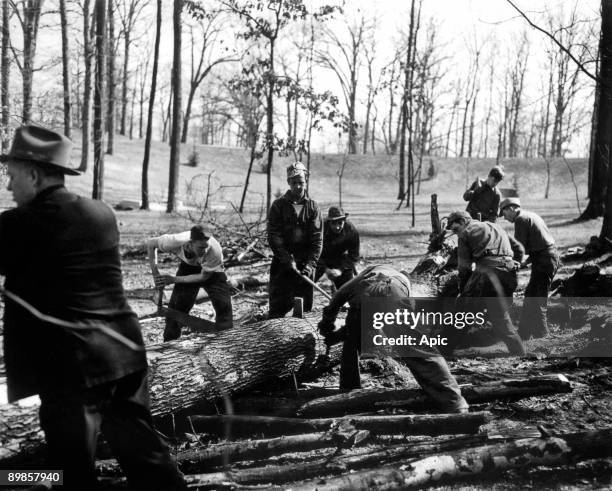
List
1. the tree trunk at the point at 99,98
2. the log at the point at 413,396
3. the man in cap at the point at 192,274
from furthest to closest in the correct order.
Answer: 1. the tree trunk at the point at 99,98
2. the man in cap at the point at 192,274
3. the log at the point at 413,396

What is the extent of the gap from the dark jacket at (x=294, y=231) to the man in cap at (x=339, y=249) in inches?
21.0

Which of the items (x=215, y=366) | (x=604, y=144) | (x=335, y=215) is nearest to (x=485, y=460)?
(x=215, y=366)

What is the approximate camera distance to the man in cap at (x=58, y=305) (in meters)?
2.77

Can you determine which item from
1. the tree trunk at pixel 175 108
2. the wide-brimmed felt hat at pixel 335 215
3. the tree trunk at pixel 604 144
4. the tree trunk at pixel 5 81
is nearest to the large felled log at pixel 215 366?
the wide-brimmed felt hat at pixel 335 215

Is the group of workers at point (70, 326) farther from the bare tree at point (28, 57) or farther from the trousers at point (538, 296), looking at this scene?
the bare tree at point (28, 57)

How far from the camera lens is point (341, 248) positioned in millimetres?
7730

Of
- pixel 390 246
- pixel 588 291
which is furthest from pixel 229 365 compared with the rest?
pixel 390 246

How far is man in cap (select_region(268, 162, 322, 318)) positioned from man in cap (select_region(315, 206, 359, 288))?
1.80 ft

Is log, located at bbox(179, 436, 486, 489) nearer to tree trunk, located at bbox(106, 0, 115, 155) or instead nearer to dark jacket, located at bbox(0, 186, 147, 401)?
dark jacket, located at bbox(0, 186, 147, 401)

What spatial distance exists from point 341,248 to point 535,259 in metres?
2.34

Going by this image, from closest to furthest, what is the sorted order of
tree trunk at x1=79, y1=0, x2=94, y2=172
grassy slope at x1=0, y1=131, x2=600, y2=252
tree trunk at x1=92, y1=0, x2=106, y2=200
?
tree trunk at x1=92, y1=0, x2=106, y2=200 → tree trunk at x1=79, y1=0, x2=94, y2=172 → grassy slope at x1=0, y1=131, x2=600, y2=252

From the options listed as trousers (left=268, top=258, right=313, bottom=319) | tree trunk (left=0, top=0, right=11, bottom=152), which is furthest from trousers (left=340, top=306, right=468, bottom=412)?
tree trunk (left=0, top=0, right=11, bottom=152)

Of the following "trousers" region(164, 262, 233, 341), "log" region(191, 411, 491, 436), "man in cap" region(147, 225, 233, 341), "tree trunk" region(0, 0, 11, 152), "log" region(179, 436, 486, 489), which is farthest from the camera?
"tree trunk" region(0, 0, 11, 152)

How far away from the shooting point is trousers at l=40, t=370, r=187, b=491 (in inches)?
111
